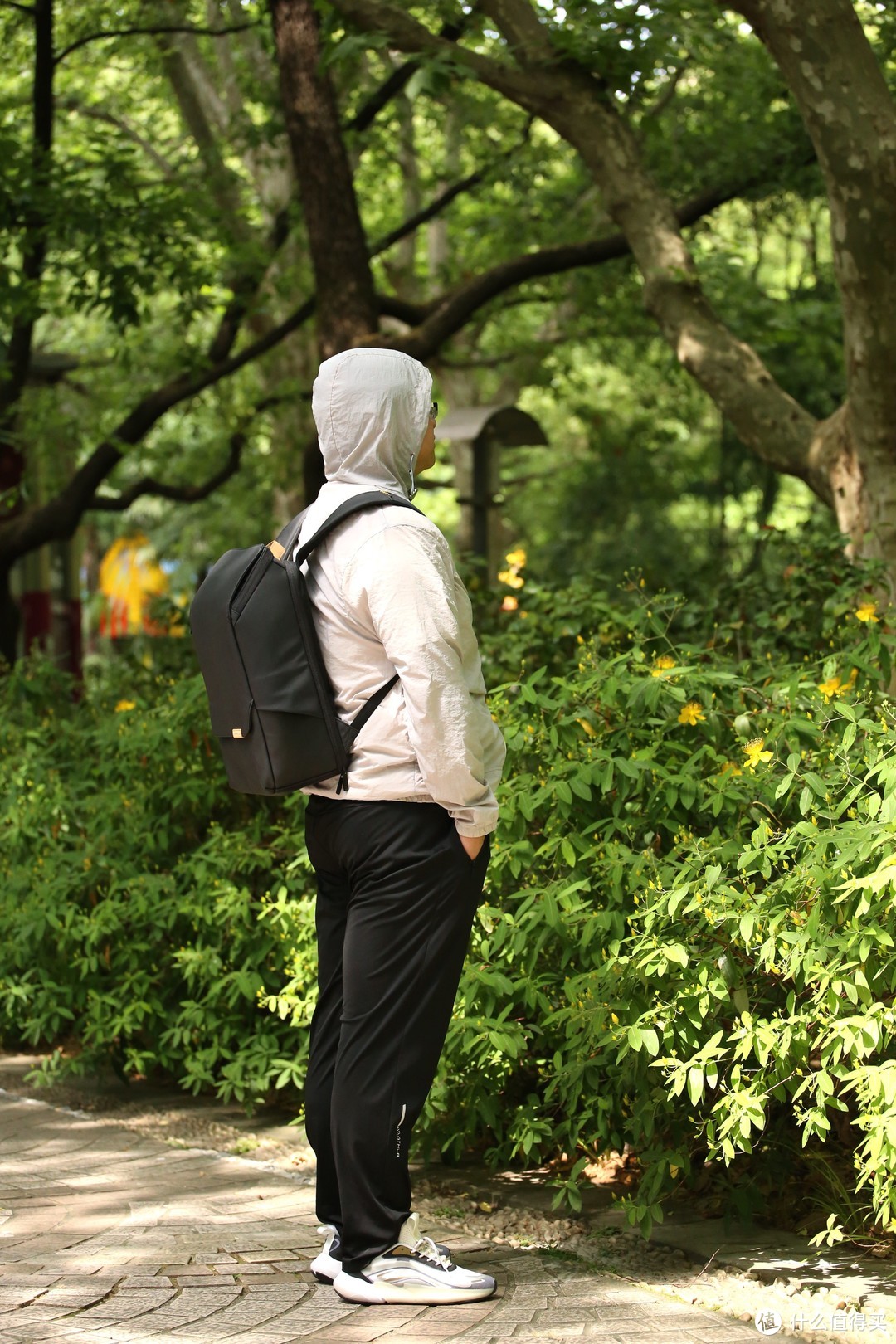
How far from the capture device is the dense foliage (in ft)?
10.9

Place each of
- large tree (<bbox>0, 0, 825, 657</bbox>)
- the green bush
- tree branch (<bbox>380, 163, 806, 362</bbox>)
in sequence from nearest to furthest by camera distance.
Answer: the green bush → large tree (<bbox>0, 0, 825, 657</bbox>) → tree branch (<bbox>380, 163, 806, 362</bbox>)

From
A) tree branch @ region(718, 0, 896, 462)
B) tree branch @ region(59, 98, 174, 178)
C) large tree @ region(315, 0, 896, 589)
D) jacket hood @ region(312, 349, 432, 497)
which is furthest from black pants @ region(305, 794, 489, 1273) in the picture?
tree branch @ region(59, 98, 174, 178)

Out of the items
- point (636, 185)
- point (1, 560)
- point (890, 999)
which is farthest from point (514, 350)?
point (890, 999)

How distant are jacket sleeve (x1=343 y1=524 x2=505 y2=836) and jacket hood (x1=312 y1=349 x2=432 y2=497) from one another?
8.5 inches

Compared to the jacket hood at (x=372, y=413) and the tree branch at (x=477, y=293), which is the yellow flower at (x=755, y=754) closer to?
the jacket hood at (x=372, y=413)

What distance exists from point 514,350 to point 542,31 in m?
10.3

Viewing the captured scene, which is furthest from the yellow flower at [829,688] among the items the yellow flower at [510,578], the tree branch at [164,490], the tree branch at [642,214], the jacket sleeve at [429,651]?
the tree branch at [164,490]

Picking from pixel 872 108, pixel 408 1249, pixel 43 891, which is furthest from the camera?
pixel 872 108

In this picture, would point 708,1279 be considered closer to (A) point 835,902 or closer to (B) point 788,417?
(A) point 835,902

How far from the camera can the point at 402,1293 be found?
3273 mm

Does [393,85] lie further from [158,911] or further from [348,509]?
[348,509]

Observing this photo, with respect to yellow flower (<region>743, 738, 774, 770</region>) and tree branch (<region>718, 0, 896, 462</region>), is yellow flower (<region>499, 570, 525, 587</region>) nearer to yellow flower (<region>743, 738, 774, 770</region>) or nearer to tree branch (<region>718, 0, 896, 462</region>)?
tree branch (<region>718, 0, 896, 462</region>)

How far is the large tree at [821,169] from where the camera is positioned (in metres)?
5.89

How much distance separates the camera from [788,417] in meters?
7.10
